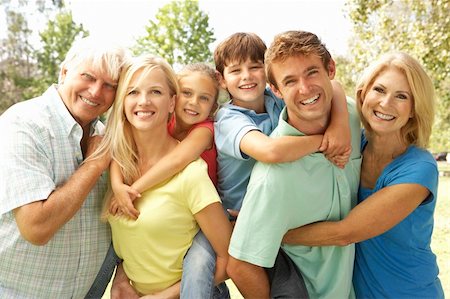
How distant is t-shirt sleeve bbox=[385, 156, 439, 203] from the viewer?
8.54 feet

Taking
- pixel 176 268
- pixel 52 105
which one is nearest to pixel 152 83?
pixel 52 105

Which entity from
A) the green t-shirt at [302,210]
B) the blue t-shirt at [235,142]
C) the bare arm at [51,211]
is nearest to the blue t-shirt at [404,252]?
the green t-shirt at [302,210]

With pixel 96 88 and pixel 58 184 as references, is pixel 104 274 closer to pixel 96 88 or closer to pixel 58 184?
pixel 58 184

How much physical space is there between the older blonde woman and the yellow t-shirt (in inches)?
22.5

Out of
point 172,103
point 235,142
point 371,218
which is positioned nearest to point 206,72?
point 172,103

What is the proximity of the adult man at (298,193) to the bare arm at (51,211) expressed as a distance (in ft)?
2.88

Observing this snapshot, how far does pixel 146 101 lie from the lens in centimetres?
276

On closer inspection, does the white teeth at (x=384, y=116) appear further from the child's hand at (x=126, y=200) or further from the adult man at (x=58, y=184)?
the adult man at (x=58, y=184)

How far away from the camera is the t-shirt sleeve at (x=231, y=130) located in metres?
2.76

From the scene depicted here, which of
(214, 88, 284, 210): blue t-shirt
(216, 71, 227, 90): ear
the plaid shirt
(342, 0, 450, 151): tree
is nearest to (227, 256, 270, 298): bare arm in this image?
(214, 88, 284, 210): blue t-shirt

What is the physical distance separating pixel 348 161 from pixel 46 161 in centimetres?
171

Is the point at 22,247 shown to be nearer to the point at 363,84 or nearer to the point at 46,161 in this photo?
the point at 46,161

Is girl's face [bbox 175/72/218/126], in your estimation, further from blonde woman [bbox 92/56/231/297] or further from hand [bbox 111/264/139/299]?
hand [bbox 111/264/139/299]

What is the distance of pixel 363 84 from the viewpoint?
2875 millimetres
